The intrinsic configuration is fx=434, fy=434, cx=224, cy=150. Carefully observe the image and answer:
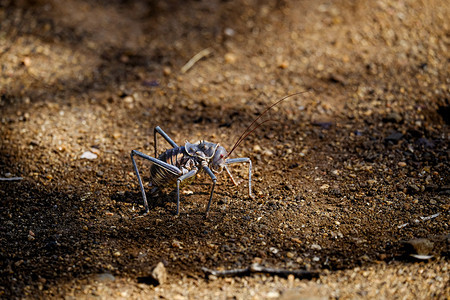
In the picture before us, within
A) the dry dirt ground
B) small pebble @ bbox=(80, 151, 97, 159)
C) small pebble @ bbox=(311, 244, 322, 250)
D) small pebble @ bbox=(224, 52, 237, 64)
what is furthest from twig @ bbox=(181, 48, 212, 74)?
small pebble @ bbox=(311, 244, 322, 250)

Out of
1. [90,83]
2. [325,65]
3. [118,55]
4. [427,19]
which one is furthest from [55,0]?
[427,19]

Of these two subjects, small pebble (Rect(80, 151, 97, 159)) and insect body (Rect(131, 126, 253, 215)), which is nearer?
insect body (Rect(131, 126, 253, 215))

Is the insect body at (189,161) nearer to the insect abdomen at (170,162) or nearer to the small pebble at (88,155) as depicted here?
the insect abdomen at (170,162)

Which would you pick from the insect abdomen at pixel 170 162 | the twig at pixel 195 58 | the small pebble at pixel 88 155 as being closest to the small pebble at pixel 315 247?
the insect abdomen at pixel 170 162

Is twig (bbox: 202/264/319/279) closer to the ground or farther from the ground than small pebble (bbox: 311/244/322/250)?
closer to the ground

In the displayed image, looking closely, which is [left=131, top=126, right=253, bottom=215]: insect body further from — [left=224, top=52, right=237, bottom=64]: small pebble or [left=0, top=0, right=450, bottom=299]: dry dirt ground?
[left=224, top=52, right=237, bottom=64]: small pebble
